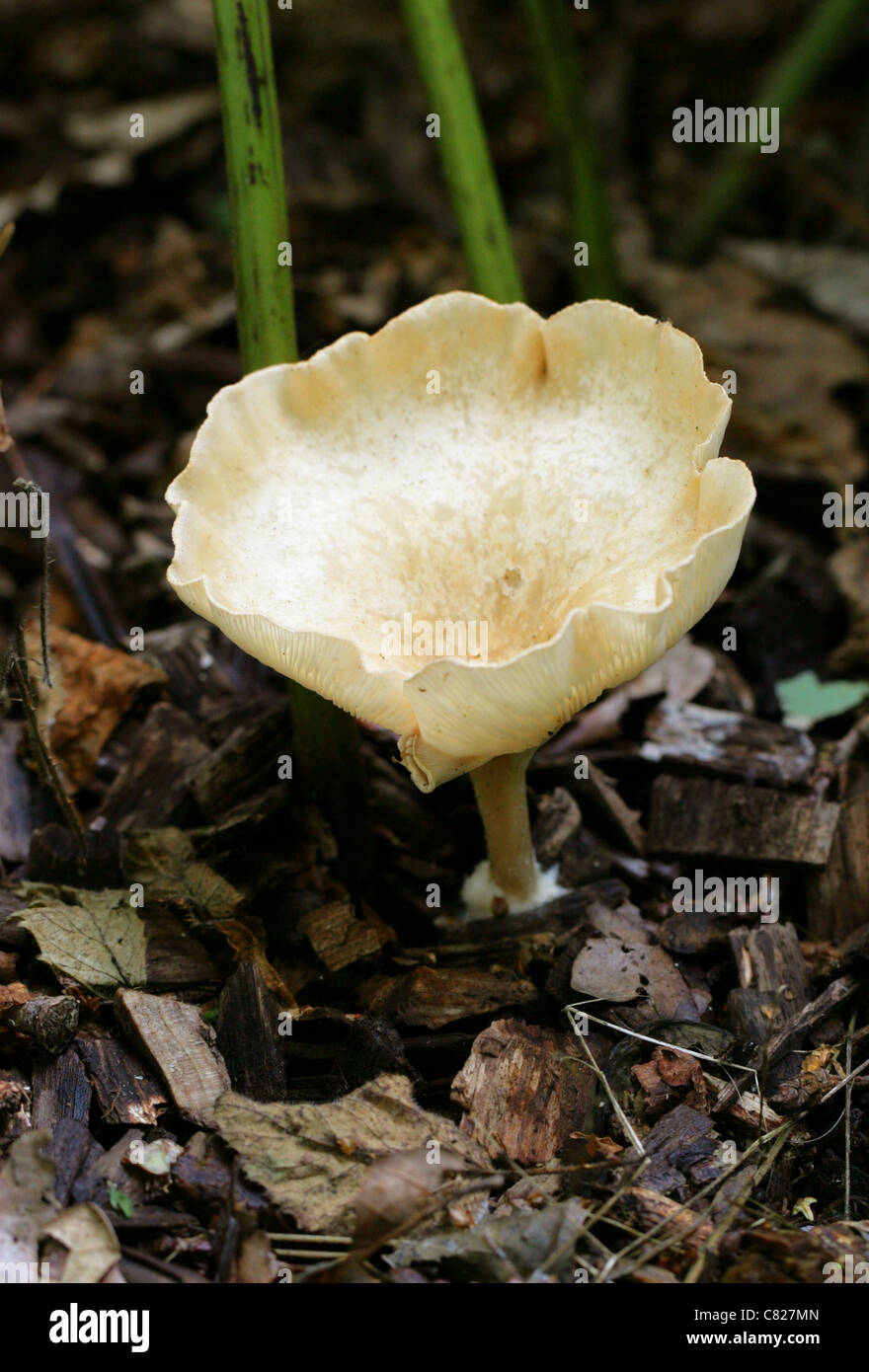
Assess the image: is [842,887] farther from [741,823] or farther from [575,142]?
[575,142]

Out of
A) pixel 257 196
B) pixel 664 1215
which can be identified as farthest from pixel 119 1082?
pixel 257 196

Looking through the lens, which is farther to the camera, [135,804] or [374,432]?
[135,804]

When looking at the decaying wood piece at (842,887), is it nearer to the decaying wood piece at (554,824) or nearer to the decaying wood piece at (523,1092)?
the decaying wood piece at (554,824)

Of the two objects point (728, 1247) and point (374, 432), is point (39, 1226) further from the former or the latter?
point (374, 432)

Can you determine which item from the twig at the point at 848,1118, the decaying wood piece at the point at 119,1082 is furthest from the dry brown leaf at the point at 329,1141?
the twig at the point at 848,1118

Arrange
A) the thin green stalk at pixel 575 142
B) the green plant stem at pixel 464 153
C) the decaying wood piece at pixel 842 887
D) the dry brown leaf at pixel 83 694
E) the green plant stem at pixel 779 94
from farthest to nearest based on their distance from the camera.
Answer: the green plant stem at pixel 779 94 < the thin green stalk at pixel 575 142 < the dry brown leaf at pixel 83 694 < the green plant stem at pixel 464 153 < the decaying wood piece at pixel 842 887
